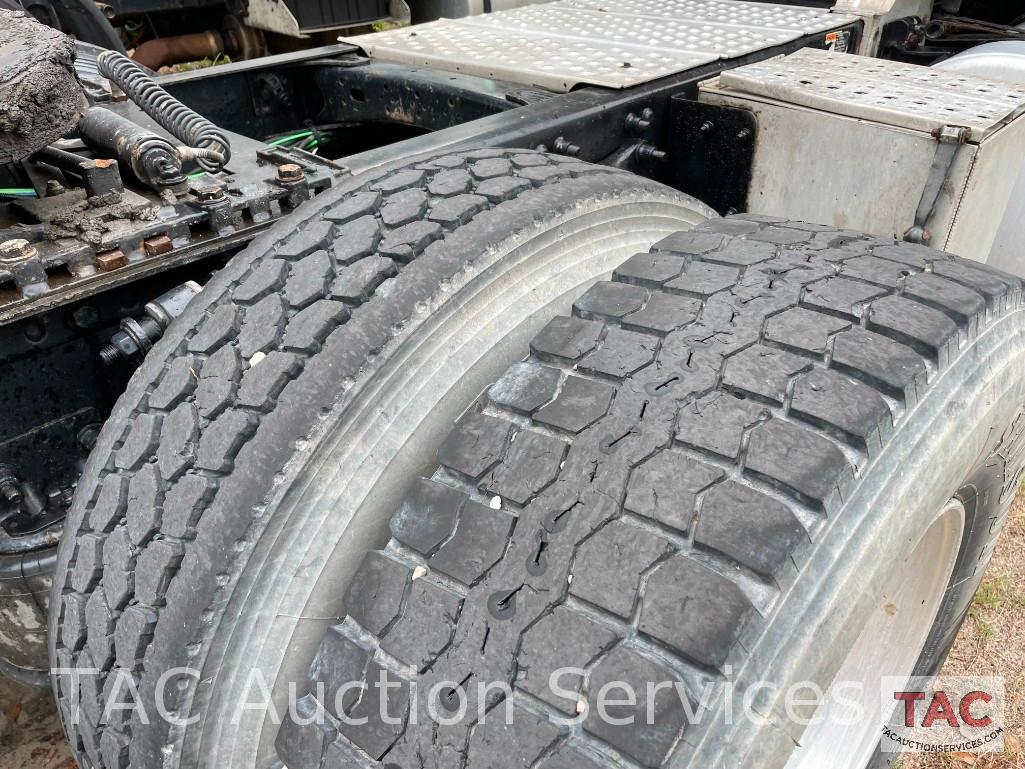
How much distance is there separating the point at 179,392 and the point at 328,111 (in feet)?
5.71

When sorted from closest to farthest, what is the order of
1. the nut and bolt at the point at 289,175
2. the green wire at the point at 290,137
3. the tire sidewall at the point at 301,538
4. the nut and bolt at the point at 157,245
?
the tire sidewall at the point at 301,538 < the nut and bolt at the point at 157,245 < the nut and bolt at the point at 289,175 < the green wire at the point at 290,137

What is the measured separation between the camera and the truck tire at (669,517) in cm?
87

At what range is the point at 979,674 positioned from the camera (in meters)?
2.25

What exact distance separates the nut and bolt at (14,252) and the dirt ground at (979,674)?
1.38 m

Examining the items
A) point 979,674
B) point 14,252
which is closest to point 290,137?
point 14,252

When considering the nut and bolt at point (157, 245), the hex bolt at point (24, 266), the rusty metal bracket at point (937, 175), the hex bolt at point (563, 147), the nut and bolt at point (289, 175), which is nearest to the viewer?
the hex bolt at point (24, 266)

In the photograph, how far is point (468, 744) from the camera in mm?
906

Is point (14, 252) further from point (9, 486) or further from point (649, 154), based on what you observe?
point (649, 154)

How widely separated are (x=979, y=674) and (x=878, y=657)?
0.74 meters

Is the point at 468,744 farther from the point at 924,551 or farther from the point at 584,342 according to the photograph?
the point at 924,551

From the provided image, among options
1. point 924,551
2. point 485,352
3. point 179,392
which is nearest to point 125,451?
point 179,392

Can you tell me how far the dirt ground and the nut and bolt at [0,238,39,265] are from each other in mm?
1381

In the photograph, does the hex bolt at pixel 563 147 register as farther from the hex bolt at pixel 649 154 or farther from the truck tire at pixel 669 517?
the truck tire at pixel 669 517

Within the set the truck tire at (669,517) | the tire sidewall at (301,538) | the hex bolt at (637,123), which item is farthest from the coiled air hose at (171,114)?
the hex bolt at (637,123)
